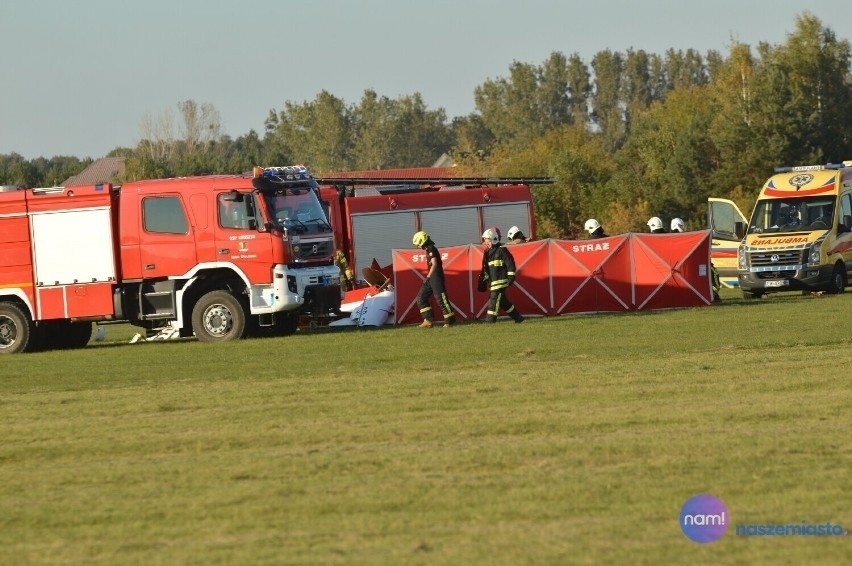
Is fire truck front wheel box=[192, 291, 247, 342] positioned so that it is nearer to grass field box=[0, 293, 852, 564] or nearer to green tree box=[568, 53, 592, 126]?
grass field box=[0, 293, 852, 564]

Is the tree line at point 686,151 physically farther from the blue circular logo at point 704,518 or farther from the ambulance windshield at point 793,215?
the blue circular logo at point 704,518

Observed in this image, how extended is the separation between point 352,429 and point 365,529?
3459 mm

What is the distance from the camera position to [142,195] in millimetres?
22141

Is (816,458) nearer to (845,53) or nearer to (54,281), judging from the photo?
Answer: (54,281)

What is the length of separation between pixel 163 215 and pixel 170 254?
63cm

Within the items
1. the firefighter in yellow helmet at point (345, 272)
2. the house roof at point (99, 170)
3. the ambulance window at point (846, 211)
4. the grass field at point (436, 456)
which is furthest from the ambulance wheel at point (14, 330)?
the house roof at point (99, 170)

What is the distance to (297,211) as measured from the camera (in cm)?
2242

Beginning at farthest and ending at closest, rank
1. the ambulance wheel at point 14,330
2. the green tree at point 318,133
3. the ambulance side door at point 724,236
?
1. the green tree at point 318,133
2. the ambulance side door at point 724,236
3. the ambulance wheel at point 14,330

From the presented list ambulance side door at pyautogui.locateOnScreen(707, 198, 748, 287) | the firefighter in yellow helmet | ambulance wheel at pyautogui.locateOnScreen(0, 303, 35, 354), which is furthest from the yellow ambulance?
ambulance wheel at pyautogui.locateOnScreen(0, 303, 35, 354)

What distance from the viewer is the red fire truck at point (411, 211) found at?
31984 mm

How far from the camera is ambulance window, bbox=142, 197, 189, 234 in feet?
72.3

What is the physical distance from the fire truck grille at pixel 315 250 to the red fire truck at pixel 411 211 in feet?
27.1

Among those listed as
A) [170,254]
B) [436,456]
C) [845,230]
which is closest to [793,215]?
[845,230]

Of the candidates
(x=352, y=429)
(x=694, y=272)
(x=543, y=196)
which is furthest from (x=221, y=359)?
(x=543, y=196)
